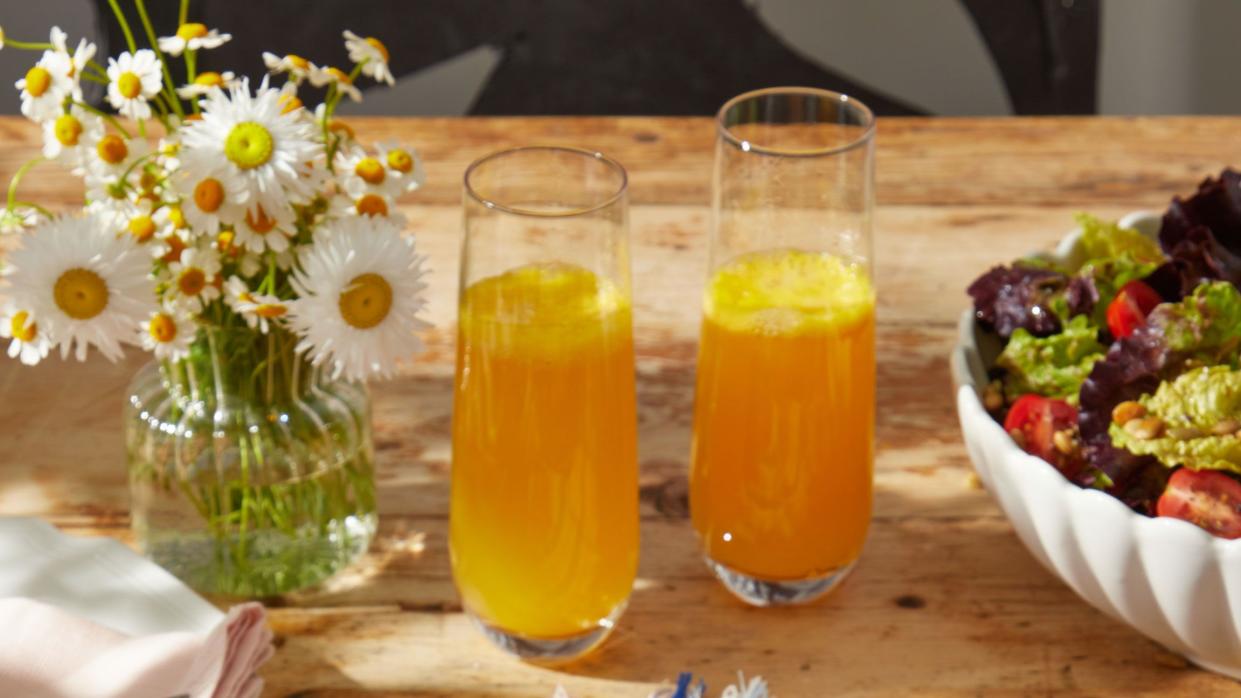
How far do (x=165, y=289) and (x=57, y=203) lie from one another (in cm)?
59

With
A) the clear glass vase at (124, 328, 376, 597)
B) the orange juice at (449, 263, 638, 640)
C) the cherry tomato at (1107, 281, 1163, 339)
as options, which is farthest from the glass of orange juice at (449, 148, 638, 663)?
the cherry tomato at (1107, 281, 1163, 339)

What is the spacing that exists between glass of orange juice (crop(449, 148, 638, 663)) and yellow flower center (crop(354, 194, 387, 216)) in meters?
0.08

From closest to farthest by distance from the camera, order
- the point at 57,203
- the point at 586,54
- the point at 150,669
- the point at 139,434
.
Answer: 1. the point at 150,669
2. the point at 139,434
3. the point at 57,203
4. the point at 586,54

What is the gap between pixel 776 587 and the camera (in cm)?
97

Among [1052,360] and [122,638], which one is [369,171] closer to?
[122,638]

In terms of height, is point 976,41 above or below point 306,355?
below

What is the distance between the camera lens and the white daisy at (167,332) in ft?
2.84

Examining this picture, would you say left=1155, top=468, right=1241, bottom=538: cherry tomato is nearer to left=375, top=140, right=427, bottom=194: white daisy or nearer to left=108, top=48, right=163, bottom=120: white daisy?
left=375, top=140, right=427, bottom=194: white daisy

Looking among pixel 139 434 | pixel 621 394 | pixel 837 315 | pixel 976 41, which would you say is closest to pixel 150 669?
pixel 139 434

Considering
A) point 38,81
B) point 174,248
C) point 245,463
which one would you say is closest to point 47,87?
point 38,81

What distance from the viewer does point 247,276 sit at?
902 millimetres

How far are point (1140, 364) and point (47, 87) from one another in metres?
0.64

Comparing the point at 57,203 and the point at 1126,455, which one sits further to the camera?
the point at 57,203

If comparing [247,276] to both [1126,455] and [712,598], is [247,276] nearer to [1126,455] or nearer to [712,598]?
[712,598]
